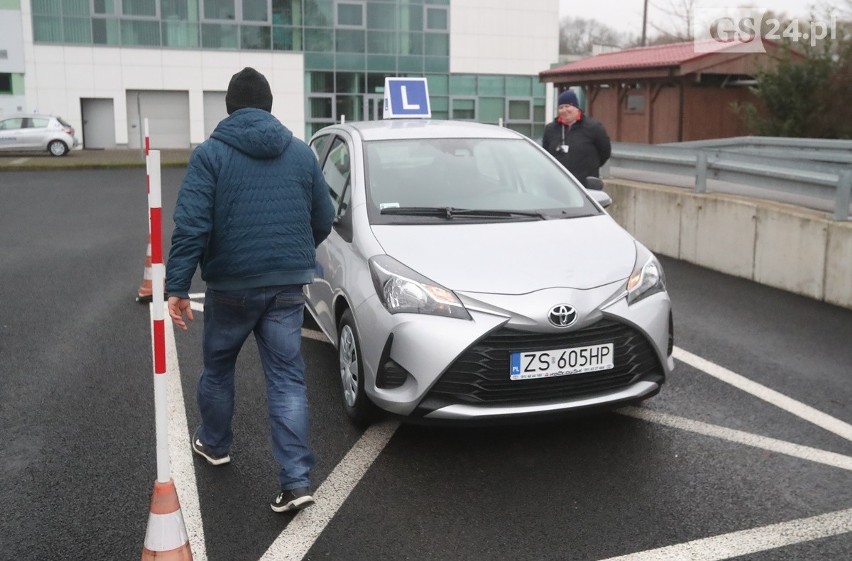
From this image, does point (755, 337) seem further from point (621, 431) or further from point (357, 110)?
point (357, 110)

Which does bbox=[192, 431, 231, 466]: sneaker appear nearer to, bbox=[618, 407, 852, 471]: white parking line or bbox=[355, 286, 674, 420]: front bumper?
bbox=[355, 286, 674, 420]: front bumper

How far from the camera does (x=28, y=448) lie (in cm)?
458

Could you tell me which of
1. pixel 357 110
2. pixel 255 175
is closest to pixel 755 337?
pixel 255 175

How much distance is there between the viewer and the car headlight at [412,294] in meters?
4.27

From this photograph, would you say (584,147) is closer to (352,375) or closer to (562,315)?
(352,375)

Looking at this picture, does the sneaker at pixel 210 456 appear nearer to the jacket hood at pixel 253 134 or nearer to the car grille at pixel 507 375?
the car grille at pixel 507 375

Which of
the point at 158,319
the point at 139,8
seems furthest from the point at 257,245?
the point at 139,8

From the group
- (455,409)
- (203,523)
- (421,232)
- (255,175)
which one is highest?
(255,175)

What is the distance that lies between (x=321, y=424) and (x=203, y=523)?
126 cm

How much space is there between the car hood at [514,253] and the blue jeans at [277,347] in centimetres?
82

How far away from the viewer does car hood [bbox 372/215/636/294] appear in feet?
14.4

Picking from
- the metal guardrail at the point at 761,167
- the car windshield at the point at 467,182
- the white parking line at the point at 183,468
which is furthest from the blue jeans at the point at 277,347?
the metal guardrail at the point at 761,167

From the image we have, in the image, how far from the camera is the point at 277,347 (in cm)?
393

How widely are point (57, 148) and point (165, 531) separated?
32.8 metres
